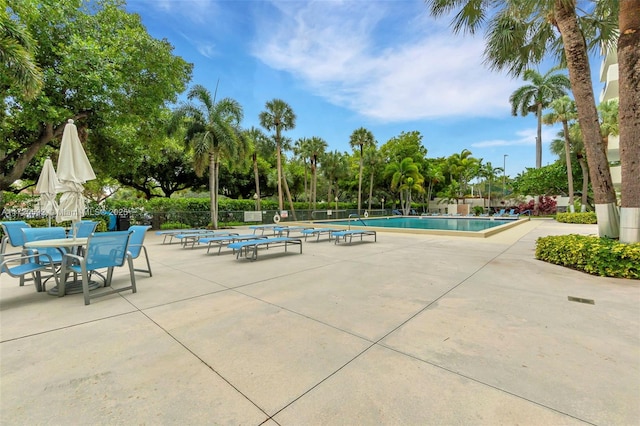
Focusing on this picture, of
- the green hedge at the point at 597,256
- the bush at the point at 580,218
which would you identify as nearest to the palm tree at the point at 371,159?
the bush at the point at 580,218

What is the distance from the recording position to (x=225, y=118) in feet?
60.0

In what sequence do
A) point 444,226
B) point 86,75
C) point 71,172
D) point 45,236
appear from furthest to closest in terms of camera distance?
point 444,226 < point 86,75 < point 45,236 < point 71,172

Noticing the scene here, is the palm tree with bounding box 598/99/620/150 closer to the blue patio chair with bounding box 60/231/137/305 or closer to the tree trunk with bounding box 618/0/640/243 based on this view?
the tree trunk with bounding box 618/0/640/243

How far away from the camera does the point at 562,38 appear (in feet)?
22.6

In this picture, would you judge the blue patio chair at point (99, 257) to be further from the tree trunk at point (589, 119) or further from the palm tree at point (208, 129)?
the palm tree at point (208, 129)

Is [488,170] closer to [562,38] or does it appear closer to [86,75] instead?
[562,38]

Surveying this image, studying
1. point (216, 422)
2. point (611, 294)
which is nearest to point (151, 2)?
point (216, 422)

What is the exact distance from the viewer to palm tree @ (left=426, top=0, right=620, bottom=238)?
21.0 ft

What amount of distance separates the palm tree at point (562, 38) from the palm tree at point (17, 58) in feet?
38.9

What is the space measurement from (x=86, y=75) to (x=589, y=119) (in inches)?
614

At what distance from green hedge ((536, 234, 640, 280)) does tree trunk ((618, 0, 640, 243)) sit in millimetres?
565

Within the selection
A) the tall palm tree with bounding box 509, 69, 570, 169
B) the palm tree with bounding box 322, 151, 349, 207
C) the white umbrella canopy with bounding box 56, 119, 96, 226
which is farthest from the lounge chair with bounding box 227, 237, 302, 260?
the tall palm tree with bounding box 509, 69, 570, 169

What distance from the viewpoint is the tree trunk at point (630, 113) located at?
564cm

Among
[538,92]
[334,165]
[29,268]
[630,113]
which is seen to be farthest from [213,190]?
[538,92]
